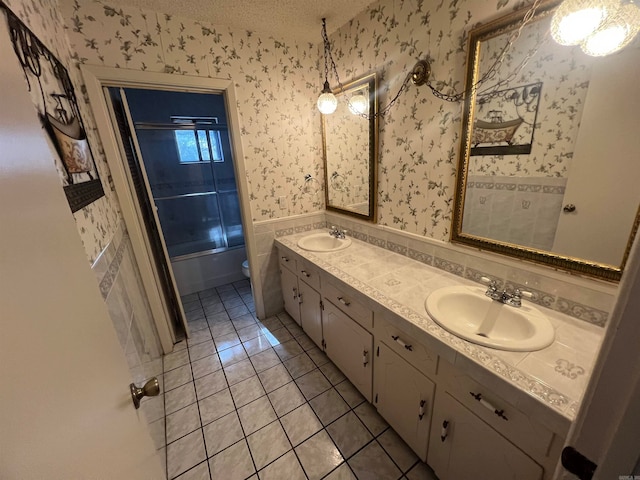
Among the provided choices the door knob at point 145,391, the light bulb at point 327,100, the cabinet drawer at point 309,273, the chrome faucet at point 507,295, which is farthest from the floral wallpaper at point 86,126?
the chrome faucet at point 507,295

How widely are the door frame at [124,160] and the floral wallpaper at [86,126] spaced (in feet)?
0.16

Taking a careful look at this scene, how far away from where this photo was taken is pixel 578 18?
0.79m

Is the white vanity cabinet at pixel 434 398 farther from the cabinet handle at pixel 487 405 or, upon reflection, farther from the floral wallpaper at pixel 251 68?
the floral wallpaper at pixel 251 68

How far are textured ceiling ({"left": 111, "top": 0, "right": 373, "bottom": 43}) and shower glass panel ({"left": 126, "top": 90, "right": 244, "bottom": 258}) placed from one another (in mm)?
1687

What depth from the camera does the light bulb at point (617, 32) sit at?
2.46 feet

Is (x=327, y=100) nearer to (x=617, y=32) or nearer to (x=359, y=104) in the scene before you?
(x=359, y=104)

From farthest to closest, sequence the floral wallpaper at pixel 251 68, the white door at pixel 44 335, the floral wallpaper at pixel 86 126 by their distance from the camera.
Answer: the floral wallpaper at pixel 251 68, the floral wallpaper at pixel 86 126, the white door at pixel 44 335

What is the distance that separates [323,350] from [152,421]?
109 cm

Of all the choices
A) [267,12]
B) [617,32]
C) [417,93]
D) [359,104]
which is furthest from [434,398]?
[267,12]

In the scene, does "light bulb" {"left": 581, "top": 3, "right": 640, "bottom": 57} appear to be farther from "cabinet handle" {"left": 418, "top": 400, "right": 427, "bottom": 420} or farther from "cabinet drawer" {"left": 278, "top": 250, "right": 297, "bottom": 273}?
"cabinet drawer" {"left": 278, "top": 250, "right": 297, "bottom": 273}

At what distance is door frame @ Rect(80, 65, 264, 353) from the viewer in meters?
1.52

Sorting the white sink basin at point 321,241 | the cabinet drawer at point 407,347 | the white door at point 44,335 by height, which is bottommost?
the cabinet drawer at point 407,347

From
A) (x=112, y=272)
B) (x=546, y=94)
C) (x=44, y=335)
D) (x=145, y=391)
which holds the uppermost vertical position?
(x=546, y=94)

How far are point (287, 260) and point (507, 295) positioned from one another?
1.51 m
